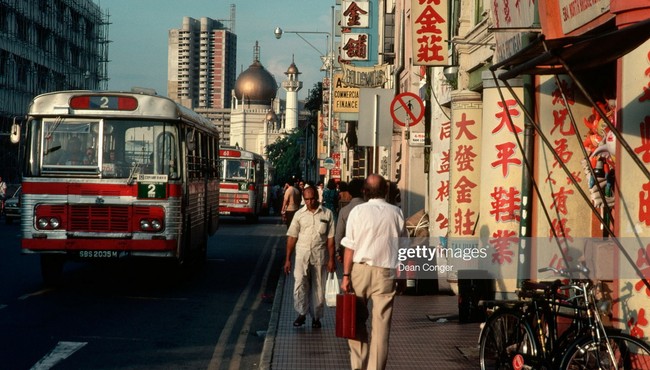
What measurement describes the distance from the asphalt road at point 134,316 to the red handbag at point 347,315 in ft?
7.06

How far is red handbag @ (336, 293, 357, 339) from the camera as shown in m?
9.13

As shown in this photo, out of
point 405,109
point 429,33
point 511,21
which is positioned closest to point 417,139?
point 429,33

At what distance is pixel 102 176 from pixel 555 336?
9912 mm

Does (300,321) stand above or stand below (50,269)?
below

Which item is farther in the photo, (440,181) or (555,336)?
(440,181)

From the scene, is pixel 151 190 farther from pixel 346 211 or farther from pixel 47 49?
pixel 47 49

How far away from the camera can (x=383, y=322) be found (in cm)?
926

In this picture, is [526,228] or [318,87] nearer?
[526,228]

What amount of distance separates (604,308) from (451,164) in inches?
404

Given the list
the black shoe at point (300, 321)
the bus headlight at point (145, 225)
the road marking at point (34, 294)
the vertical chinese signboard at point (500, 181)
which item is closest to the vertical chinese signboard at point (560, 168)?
the vertical chinese signboard at point (500, 181)

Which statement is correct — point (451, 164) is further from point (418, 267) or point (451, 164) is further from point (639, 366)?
point (639, 366)

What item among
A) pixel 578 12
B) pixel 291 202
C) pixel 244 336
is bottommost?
pixel 244 336

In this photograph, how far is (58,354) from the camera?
11.1 m

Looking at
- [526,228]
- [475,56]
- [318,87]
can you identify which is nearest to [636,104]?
[526,228]
